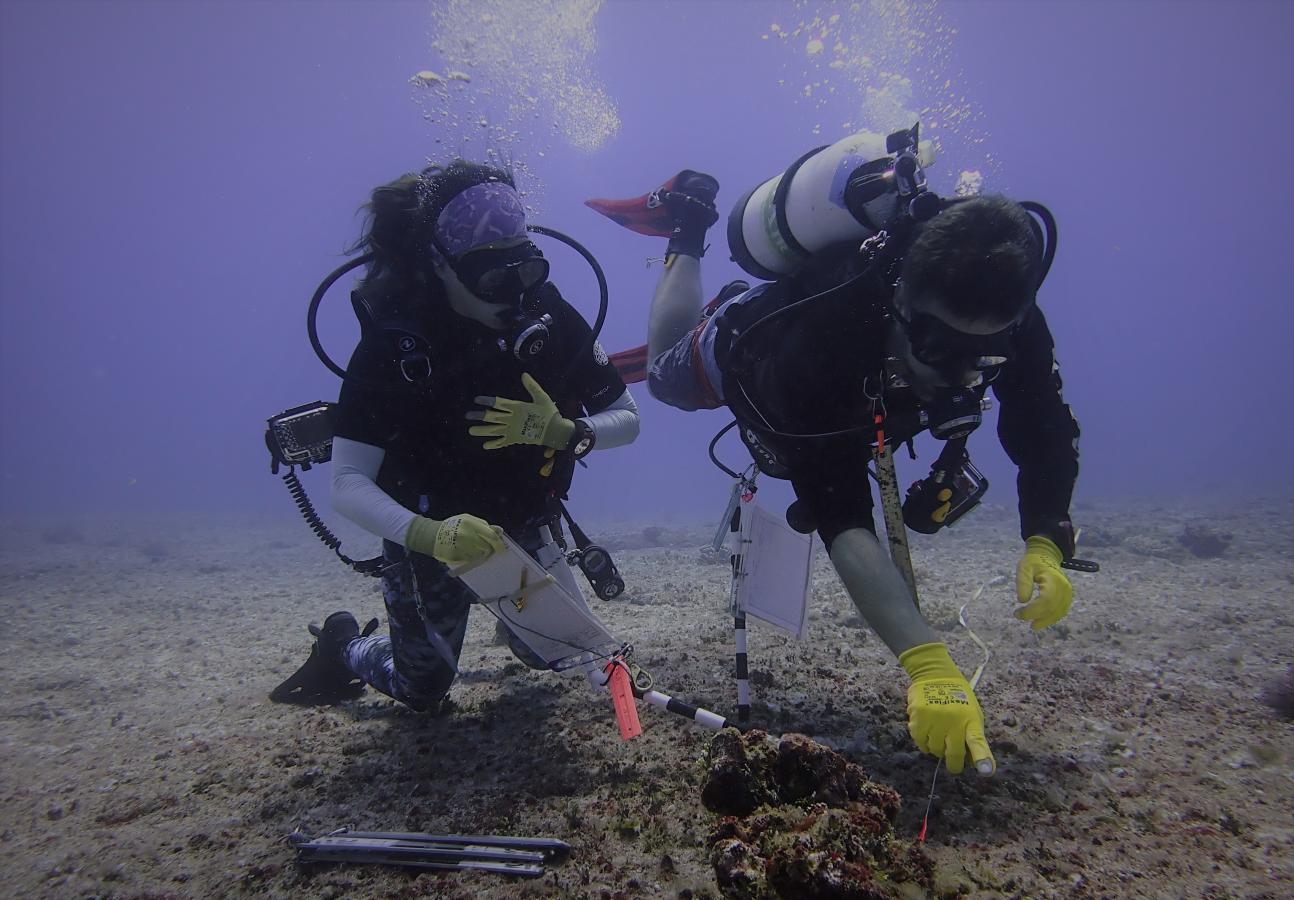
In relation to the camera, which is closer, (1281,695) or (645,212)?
(1281,695)

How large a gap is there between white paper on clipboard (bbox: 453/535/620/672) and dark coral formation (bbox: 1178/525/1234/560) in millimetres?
12067

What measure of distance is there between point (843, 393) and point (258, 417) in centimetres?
18354

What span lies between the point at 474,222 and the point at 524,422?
1202 mm

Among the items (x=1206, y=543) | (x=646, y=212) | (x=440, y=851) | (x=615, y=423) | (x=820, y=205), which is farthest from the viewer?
(x=1206, y=543)

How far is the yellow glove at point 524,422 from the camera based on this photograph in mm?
3361

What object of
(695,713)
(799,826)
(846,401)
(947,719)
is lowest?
(695,713)

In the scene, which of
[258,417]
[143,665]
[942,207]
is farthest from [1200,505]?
[258,417]

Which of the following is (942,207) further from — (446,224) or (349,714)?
(349,714)

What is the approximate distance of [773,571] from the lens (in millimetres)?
3900

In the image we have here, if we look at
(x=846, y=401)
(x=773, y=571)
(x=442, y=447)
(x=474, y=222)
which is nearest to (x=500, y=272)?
(x=474, y=222)

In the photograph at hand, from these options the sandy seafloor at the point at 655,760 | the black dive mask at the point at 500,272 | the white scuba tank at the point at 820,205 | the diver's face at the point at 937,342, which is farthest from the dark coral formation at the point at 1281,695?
the black dive mask at the point at 500,272

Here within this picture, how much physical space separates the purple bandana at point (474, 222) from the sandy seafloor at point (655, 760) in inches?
116

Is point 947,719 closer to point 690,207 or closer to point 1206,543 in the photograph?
point 690,207

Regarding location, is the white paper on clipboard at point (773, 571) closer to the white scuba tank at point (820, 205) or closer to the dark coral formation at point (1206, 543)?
the white scuba tank at point (820, 205)
